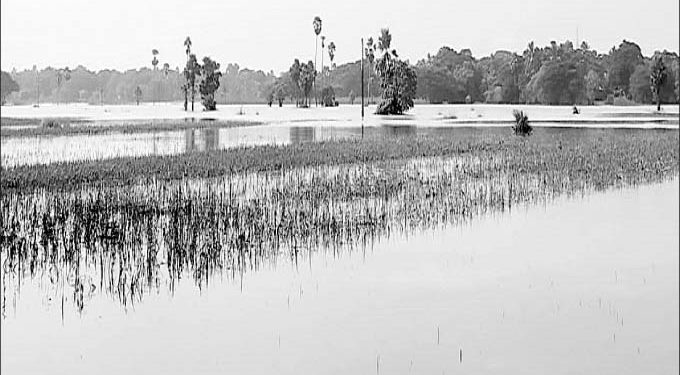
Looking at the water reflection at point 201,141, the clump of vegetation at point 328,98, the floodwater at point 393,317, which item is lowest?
the floodwater at point 393,317

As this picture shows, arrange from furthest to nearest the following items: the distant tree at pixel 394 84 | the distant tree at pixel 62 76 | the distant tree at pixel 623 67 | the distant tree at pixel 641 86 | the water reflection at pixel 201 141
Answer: the distant tree at pixel 62 76
the distant tree at pixel 623 67
the distant tree at pixel 641 86
the distant tree at pixel 394 84
the water reflection at pixel 201 141

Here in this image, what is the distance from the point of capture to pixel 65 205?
14.4m

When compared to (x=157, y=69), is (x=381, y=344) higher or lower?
lower

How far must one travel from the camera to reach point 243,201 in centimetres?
1538

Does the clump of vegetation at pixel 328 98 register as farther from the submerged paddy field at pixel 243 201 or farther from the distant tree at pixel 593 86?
the submerged paddy field at pixel 243 201

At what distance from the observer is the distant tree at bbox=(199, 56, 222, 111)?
94.8 meters

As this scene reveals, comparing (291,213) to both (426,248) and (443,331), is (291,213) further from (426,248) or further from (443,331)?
(443,331)

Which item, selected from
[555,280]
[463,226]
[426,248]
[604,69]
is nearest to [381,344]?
[555,280]

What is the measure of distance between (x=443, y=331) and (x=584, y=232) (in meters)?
5.57

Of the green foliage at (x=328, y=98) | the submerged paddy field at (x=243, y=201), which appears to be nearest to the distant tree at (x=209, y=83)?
the green foliage at (x=328, y=98)

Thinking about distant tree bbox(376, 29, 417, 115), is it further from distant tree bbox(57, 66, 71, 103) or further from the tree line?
distant tree bbox(57, 66, 71, 103)

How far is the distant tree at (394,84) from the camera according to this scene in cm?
7688

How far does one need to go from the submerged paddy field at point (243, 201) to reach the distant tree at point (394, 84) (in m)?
49.3

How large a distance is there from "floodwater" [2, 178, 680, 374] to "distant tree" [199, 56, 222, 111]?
278ft
